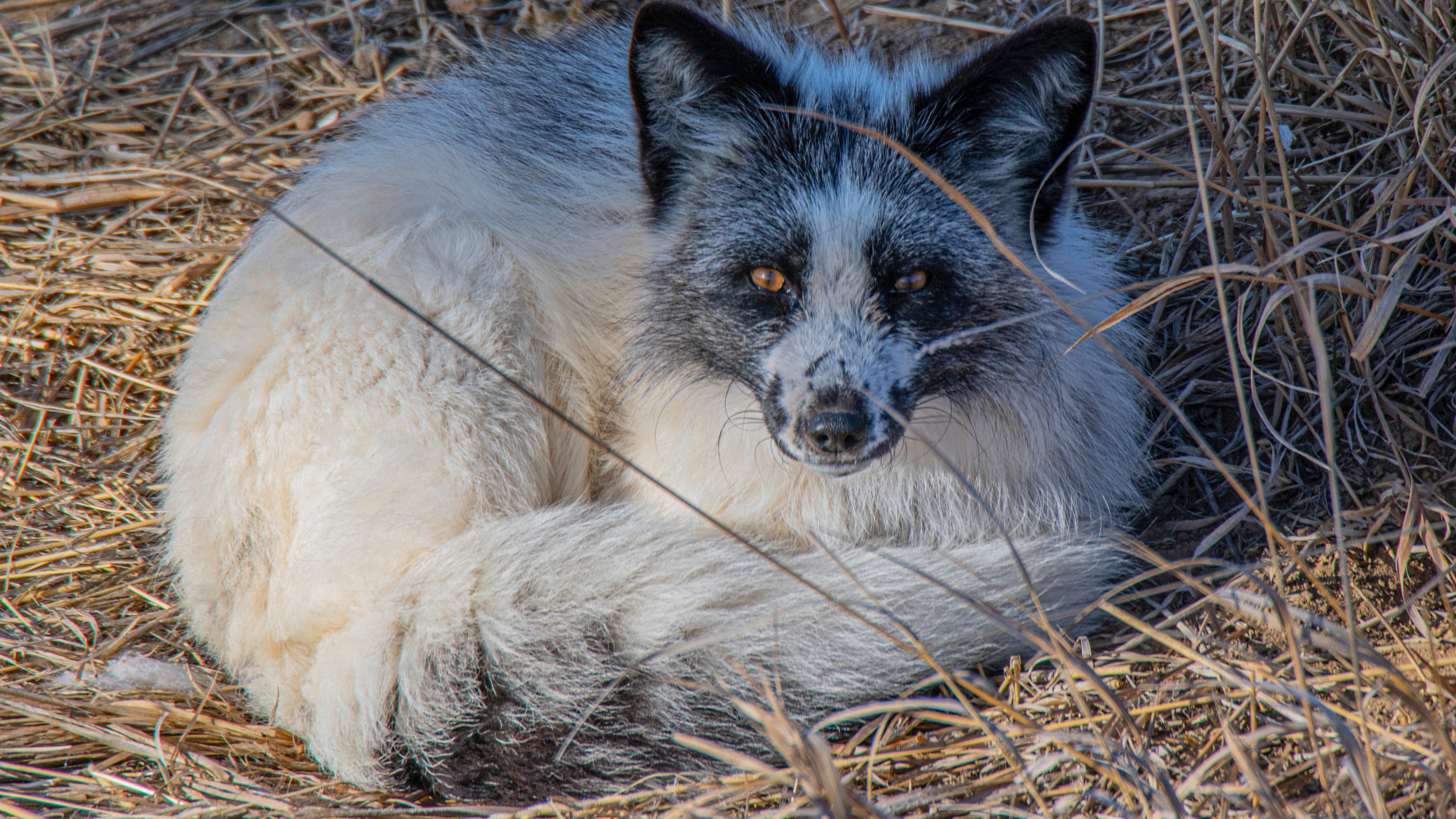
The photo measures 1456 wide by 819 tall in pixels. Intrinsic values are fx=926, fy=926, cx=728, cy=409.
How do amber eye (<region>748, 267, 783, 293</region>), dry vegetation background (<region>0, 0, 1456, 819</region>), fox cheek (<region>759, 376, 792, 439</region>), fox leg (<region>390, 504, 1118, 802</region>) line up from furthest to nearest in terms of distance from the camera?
amber eye (<region>748, 267, 783, 293</region>) → fox cheek (<region>759, 376, 792, 439</region>) → fox leg (<region>390, 504, 1118, 802</region>) → dry vegetation background (<region>0, 0, 1456, 819</region>)

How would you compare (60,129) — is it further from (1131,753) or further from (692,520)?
(1131,753)

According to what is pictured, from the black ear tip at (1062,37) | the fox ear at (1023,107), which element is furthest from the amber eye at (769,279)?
the black ear tip at (1062,37)

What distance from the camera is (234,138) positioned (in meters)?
3.72

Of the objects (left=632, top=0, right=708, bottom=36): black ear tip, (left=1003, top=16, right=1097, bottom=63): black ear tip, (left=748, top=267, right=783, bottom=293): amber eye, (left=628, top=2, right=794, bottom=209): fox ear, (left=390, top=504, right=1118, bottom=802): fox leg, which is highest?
(left=1003, top=16, right=1097, bottom=63): black ear tip

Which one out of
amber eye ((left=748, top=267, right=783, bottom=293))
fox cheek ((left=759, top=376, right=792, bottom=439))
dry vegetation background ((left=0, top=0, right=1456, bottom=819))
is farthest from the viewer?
amber eye ((left=748, top=267, right=783, bottom=293))

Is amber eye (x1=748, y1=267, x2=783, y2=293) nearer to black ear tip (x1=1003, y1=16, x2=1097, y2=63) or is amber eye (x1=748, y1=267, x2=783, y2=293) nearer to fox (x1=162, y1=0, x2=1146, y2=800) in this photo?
fox (x1=162, y1=0, x2=1146, y2=800)

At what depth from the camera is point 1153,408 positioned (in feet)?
9.52

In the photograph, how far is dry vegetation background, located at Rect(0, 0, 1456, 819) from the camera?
182cm

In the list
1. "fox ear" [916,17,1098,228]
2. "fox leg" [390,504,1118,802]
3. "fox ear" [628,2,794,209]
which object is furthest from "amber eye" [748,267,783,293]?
"fox leg" [390,504,1118,802]

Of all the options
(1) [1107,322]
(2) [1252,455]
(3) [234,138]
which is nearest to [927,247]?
(1) [1107,322]

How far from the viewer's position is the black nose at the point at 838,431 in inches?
77.8

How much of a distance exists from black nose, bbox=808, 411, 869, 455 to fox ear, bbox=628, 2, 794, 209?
2.63 ft

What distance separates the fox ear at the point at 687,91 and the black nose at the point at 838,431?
0.80m

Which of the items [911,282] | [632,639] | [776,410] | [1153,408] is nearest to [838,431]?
[776,410]
